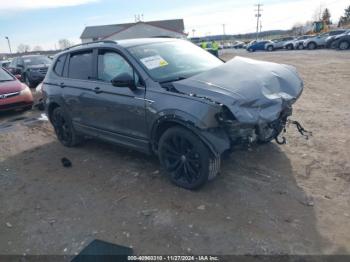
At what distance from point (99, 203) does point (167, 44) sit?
2631 mm

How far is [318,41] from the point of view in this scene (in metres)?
35.1

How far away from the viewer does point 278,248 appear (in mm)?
3297

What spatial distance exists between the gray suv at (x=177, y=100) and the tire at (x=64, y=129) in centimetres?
37

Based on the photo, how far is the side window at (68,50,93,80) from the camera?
571 centimetres

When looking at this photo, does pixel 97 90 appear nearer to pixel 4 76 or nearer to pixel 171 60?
pixel 171 60

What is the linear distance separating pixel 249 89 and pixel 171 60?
1396 mm

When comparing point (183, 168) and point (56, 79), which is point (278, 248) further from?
point (56, 79)

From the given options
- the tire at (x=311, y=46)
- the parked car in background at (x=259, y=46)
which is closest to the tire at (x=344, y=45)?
→ the tire at (x=311, y=46)

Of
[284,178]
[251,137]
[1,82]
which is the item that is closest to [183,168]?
[251,137]

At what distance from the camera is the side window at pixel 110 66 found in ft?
16.5

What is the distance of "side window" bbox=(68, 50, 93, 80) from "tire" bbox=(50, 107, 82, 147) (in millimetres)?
808

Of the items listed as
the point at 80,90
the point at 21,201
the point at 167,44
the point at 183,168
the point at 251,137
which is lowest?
the point at 21,201

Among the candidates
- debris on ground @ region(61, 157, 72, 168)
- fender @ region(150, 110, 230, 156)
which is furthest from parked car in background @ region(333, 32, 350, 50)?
fender @ region(150, 110, 230, 156)

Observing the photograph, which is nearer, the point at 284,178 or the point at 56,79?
the point at 284,178
